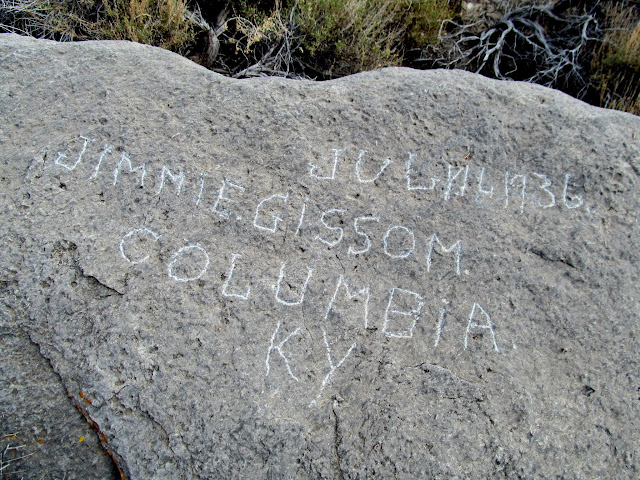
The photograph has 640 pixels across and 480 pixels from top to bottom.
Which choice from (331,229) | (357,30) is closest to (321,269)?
(331,229)

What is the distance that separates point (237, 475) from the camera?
1760 mm

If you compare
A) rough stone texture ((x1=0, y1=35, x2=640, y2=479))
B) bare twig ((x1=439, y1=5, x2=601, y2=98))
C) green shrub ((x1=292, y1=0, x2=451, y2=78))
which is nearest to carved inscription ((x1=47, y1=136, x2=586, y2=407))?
rough stone texture ((x1=0, y1=35, x2=640, y2=479))

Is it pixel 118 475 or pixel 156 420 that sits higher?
pixel 156 420

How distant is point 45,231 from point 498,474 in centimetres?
207

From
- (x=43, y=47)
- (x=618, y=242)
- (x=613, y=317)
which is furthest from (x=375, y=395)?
(x=43, y=47)

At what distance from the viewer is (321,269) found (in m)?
2.02

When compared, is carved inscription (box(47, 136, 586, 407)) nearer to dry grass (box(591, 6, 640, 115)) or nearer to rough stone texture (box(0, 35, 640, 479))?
rough stone texture (box(0, 35, 640, 479))

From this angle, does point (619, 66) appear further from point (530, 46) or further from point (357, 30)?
point (357, 30)

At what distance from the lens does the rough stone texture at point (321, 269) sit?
5.90ft

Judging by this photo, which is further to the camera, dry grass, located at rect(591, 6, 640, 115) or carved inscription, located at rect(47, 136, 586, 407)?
dry grass, located at rect(591, 6, 640, 115)

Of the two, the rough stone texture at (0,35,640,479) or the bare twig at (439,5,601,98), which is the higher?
the bare twig at (439,5,601,98)

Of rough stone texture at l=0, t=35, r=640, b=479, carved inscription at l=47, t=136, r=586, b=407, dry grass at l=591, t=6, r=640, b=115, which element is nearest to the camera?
rough stone texture at l=0, t=35, r=640, b=479

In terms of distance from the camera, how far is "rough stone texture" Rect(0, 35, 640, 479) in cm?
180

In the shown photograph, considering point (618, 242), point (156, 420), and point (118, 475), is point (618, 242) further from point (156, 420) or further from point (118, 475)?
point (118, 475)
